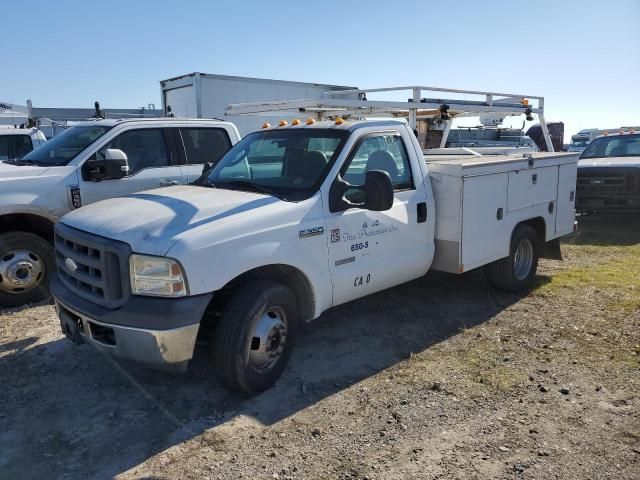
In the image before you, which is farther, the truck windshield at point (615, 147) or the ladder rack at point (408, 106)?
the truck windshield at point (615, 147)

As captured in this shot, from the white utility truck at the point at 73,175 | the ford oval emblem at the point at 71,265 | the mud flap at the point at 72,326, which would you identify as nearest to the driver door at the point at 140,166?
the white utility truck at the point at 73,175

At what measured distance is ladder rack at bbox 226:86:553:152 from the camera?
591cm

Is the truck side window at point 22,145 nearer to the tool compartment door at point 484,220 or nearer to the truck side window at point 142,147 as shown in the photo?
the truck side window at point 142,147

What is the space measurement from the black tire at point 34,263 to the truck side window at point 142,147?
120 centimetres

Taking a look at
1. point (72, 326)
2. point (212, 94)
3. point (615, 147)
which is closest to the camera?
point (72, 326)

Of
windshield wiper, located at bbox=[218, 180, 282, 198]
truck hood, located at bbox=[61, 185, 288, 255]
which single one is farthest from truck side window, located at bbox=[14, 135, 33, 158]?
windshield wiper, located at bbox=[218, 180, 282, 198]

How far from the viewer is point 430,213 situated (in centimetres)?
511

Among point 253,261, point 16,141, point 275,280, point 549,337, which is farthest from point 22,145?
point 549,337

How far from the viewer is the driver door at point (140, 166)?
623 cm

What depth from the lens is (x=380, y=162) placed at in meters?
4.80

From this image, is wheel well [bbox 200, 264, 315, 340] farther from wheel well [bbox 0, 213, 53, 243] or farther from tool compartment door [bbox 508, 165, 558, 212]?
wheel well [bbox 0, 213, 53, 243]

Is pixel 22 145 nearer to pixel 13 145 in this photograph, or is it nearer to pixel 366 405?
pixel 13 145

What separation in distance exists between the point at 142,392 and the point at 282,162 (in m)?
2.13

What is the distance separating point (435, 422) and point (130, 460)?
1913mm
